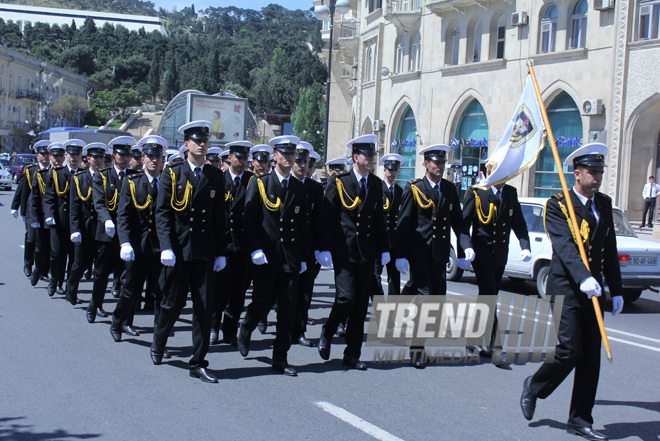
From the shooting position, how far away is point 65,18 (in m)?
171

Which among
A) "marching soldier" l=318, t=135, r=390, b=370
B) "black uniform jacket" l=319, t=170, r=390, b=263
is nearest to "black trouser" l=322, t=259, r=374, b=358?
"marching soldier" l=318, t=135, r=390, b=370

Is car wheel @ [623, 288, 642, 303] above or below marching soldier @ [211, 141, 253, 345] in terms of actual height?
below

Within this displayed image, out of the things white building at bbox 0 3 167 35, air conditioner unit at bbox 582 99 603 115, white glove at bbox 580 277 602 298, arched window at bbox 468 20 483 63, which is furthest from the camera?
white building at bbox 0 3 167 35

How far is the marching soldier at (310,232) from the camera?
6738 millimetres

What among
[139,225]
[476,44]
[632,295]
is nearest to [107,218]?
[139,225]

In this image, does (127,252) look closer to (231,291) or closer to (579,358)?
(231,291)

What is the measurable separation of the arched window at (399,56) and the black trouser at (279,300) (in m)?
30.7

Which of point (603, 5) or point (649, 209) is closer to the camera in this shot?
point (649, 209)

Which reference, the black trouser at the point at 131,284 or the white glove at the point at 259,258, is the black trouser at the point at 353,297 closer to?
the white glove at the point at 259,258

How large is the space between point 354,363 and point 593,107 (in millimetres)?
20613

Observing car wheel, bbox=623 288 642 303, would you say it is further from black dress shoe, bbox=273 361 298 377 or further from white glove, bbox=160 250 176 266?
white glove, bbox=160 250 176 266

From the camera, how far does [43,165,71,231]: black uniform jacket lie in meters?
9.78

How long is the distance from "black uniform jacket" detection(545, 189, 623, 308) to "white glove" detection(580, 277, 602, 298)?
0.12 meters

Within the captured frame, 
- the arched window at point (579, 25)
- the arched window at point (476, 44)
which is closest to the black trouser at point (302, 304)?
the arched window at point (579, 25)
